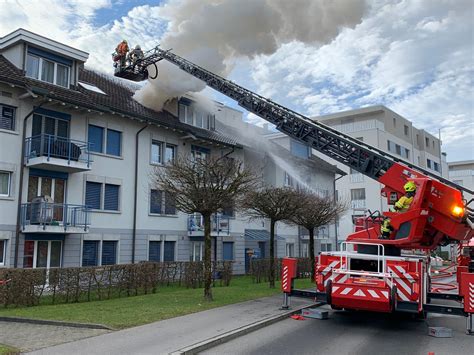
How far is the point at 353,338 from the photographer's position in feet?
29.6

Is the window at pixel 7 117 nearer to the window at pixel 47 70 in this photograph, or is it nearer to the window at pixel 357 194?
the window at pixel 47 70

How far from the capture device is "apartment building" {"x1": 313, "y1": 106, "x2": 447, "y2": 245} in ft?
158

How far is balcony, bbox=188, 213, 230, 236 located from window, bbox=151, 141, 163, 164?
3311 mm

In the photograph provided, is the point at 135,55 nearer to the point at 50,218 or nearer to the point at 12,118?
the point at 12,118

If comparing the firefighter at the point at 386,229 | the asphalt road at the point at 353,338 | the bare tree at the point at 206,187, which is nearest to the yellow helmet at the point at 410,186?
→ the firefighter at the point at 386,229

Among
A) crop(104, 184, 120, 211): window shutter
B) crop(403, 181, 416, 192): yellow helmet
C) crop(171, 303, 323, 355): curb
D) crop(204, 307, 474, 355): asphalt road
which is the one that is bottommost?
crop(204, 307, 474, 355): asphalt road

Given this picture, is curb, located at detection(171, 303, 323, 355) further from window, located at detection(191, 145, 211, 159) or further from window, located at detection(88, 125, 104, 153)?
window, located at detection(191, 145, 211, 159)

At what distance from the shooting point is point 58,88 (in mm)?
19219

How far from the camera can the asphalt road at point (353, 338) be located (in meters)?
8.04

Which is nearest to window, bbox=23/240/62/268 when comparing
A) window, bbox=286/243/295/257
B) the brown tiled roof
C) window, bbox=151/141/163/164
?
the brown tiled roof

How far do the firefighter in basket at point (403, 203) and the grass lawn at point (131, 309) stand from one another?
4.68 meters

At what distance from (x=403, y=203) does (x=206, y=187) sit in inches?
207

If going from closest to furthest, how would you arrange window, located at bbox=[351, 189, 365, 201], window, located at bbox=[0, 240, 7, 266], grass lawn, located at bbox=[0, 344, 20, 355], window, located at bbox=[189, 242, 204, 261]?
1. grass lawn, located at bbox=[0, 344, 20, 355]
2. window, located at bbox=[0, 240, 7, 266]
3. window, located at bbox=[189, 242, 204, 261]
4. window, located at bbox=[351, 189, 365, 201]

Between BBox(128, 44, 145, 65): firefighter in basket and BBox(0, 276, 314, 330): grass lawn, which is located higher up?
BBox(128, 44, 145, 65): firefighter in basket
